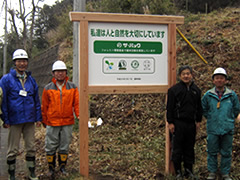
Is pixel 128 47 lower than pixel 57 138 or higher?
higher

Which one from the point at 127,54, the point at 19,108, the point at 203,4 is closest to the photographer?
the point at 19,108

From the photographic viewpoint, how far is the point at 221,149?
4.73 metres

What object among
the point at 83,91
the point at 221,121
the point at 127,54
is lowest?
the point at 221,121

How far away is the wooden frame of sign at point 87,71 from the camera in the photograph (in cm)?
467

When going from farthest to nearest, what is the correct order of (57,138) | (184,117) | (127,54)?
(57,138) → (127,54) → (184,117)

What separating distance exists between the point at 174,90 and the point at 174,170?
140 centimetres

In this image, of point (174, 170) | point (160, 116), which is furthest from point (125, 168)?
point (160, 116)

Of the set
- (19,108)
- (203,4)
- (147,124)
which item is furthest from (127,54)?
(203,4)

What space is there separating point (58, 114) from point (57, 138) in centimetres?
42

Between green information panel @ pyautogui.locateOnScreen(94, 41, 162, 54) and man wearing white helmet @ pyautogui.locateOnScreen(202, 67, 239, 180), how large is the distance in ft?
3.56

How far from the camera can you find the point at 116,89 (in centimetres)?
482

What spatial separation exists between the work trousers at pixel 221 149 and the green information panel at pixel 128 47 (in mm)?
1682

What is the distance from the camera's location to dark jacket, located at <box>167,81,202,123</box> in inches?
180

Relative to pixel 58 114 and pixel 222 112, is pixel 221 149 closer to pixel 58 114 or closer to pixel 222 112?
pixel 222 112
